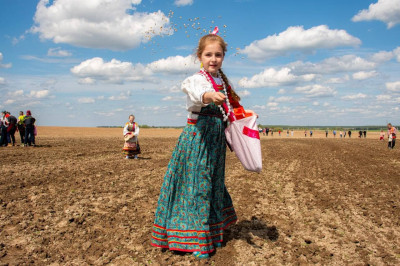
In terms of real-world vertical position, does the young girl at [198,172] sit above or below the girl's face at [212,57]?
below

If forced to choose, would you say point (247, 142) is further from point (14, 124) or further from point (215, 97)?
point (14, 124)

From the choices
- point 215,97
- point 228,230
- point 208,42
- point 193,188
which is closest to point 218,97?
point 215,97

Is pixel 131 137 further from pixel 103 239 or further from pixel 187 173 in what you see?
pixel 187 173

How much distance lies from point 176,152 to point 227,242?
4.56 ft

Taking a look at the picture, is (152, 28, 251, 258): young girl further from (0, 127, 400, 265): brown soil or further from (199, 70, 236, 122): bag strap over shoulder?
(0, 127, 400, 265): brown soil

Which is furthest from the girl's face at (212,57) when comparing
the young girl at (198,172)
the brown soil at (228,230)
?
the brown soil at (228,230)

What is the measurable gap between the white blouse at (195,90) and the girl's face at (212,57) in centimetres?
17

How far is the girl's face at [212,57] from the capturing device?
3398 mm

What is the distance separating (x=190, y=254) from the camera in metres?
3.64

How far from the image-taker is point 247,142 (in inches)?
133

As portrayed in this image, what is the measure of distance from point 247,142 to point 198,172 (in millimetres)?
640

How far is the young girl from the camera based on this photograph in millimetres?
3451

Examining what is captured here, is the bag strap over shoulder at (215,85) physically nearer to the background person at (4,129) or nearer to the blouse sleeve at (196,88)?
the blouse sleeve at (196,88)

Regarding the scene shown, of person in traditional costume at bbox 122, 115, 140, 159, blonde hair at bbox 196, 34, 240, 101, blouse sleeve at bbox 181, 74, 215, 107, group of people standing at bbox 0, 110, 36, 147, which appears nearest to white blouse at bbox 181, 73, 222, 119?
blouse sleeve at bbox 181, 74, 215, 107
